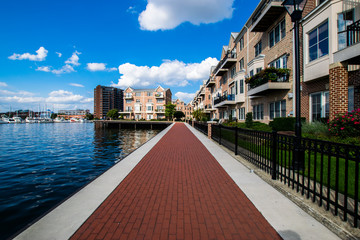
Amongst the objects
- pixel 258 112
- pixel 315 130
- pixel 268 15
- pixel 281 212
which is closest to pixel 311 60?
pixel 315 130

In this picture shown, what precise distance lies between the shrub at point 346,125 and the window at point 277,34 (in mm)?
9181

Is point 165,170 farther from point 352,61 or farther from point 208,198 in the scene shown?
point 352,61

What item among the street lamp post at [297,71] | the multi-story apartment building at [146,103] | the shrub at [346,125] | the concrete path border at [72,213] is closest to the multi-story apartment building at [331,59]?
the shrub at [346,125]

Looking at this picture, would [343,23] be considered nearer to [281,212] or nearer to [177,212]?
[281,212]

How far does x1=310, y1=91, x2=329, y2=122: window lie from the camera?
1031 centimetres

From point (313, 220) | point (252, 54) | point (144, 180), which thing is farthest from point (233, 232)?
point (252, 54)

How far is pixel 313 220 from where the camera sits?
3.03 metres

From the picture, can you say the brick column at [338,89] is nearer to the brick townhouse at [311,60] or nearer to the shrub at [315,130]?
the brick townhouse at [311,60]

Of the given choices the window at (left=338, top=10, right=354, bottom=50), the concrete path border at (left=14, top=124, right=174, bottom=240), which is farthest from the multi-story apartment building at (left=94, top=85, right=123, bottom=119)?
the concrete path border at (left=14, top=124, right=174, bottom=240)

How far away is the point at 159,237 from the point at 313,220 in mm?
2617

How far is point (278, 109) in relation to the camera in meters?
14.8

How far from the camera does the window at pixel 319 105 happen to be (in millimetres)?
10312

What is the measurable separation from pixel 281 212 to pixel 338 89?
873cm

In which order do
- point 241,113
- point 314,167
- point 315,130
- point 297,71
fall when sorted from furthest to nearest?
point 241,113 < point 315,130 < point 297,71 < point 314,167
